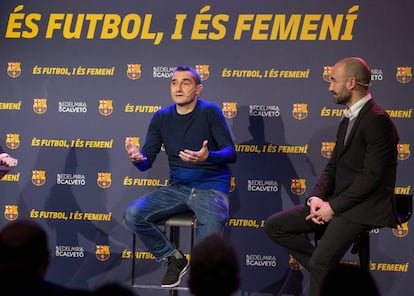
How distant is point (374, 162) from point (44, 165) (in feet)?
10.8

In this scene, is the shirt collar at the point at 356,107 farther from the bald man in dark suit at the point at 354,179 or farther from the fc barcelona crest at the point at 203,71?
the fc barcelona crest at the point at 203,71

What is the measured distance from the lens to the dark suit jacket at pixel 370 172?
175 inches

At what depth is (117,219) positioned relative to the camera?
6344 millimetres

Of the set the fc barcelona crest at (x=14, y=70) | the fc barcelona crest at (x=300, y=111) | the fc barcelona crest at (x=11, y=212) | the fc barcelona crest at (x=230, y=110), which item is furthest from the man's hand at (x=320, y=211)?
the fc barcelona crest at (x=14, y=70)

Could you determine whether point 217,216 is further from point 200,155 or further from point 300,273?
point 300,273

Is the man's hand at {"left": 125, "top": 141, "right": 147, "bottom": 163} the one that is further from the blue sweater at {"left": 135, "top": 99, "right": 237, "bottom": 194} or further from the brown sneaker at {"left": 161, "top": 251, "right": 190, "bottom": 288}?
the brown sneaker at {"left": 161, "top": 251, "right": 190, "bottom": 288}

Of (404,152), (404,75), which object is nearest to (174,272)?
(404,152)

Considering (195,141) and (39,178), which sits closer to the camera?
(195,141)

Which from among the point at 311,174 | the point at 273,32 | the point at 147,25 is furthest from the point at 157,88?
the point at 311,174

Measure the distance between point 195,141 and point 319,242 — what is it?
1271mm

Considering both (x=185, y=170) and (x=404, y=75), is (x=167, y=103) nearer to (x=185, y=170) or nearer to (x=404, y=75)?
(x=185, y=170)

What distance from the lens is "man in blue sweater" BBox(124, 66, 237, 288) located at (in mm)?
4977

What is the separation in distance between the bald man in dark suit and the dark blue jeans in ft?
2.03

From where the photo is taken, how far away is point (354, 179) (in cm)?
455
